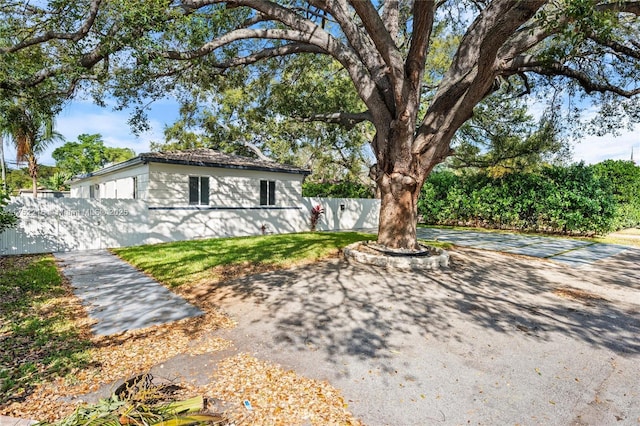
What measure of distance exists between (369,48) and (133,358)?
7.46 metres

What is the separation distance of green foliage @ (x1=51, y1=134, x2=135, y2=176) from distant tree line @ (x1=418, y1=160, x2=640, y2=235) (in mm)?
43952

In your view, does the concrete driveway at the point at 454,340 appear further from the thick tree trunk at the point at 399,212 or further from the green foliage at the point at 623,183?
the green foliage at the point at 623,183

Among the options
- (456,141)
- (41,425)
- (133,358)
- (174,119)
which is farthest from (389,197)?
(174,119)

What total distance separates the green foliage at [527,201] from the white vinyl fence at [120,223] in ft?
23.9

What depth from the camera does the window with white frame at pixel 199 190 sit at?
11.7 metres

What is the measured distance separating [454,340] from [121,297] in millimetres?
4867

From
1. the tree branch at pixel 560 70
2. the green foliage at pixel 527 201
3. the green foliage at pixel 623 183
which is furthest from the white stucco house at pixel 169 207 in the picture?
the green foliage at pixel 623 183

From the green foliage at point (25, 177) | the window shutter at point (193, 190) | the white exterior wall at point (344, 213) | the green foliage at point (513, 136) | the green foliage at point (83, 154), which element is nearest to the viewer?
the window shutter at point (193, 190)

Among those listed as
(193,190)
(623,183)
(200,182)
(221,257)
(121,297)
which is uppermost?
(623,183)

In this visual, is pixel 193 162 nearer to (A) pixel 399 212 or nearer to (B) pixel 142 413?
(A) pixel 399 212

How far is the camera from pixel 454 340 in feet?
11.5

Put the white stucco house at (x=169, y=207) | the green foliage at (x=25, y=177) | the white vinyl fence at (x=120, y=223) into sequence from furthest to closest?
the green foliage at (x=25, y=177)
the white stucco house at (x=169, y=207)
the white vinyl fence at (x=120, y=223)

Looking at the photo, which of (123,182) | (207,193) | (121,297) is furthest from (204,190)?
(121,297)

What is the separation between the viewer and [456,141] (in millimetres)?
15922
